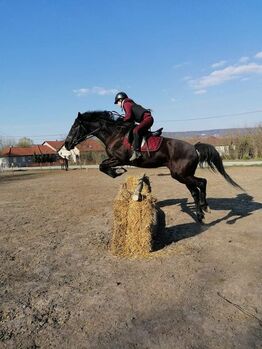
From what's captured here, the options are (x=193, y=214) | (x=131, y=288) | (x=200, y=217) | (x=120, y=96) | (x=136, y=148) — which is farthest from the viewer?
(x=193, y=214)

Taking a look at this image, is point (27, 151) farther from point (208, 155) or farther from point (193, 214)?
point (208, 155)

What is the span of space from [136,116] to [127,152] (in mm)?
885

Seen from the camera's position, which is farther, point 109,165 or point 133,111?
point 109,165

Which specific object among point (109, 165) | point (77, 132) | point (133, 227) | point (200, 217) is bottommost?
point (200, 217)

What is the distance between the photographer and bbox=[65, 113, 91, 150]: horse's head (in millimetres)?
9852

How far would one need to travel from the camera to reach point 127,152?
934 centimetres

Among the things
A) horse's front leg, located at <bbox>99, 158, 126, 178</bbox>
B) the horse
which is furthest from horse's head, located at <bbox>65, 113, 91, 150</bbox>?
horse's front leg, located at <bbox>99, 158, 126, 178</bbox>

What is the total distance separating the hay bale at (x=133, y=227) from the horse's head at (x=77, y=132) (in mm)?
3183

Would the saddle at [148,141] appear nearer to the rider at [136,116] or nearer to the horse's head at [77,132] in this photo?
the rider at [136,116]

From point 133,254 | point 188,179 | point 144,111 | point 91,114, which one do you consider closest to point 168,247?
point 133,254

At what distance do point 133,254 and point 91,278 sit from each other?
124 cm

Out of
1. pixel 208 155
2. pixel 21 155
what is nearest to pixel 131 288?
pixel 208 155

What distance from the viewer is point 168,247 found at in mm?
7379

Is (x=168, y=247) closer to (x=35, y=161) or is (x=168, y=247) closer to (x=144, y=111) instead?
(x=144, y=111)
